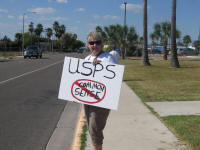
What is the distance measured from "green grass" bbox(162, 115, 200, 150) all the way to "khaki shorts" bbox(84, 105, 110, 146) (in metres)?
1.66

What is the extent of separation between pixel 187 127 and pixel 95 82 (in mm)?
2634

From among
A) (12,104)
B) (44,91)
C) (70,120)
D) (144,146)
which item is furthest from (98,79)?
(44,91)

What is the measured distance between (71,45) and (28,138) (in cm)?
12406

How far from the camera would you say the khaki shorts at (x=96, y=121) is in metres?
3.89

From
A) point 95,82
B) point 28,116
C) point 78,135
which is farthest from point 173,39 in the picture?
point 95,82

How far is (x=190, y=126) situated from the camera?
5855 millimetres

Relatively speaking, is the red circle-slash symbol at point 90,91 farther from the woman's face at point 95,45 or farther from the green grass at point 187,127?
the green grass at point 187,127

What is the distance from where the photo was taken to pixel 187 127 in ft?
19.0

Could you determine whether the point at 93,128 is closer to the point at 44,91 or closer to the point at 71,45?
the point at 44,91

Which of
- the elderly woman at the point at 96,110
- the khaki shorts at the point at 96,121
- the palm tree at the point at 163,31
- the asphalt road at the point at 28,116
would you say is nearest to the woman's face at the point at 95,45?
the elderly woman at the point at 96,110

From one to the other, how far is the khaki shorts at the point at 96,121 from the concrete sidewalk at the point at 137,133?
0.93 meters

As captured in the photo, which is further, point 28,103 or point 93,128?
point 28,103

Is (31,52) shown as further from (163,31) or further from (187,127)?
(187,127)

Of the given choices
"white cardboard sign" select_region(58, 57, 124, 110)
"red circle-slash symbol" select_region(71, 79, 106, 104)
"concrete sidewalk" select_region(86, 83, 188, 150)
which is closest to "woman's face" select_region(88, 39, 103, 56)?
"white cardboard sign" select_region(58, 57, 124, 110)
